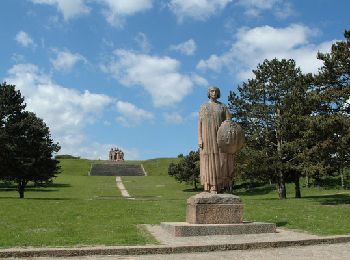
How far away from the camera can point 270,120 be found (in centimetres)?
3712

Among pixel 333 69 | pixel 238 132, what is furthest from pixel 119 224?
pixel 333 69

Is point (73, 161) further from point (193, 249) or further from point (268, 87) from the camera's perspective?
point (193, 249)

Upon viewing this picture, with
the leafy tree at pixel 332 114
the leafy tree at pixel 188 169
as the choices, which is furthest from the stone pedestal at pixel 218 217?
the leafy tree at pixel 188 169

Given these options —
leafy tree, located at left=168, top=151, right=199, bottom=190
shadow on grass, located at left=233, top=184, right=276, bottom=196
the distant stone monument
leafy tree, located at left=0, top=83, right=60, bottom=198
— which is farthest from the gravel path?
the distant stone monument

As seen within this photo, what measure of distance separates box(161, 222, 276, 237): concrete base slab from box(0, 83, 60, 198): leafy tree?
91.1 feet

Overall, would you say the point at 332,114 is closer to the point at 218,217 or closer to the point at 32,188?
the point at 218,217

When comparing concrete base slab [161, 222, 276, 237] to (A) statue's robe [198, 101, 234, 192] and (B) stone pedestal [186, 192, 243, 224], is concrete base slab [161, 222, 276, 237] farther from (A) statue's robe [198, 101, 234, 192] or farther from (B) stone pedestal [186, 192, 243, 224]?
(A) statue's robe [198, 101, 234, 192]

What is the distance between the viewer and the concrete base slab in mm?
11570

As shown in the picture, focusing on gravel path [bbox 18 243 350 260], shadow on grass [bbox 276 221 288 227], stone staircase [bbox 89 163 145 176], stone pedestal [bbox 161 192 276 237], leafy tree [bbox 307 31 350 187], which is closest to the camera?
gravel path [bbox 18 243 350 260]

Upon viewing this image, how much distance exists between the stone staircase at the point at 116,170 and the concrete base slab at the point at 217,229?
6836 centimetres

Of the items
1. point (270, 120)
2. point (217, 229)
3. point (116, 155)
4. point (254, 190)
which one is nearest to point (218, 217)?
point (217, 229)

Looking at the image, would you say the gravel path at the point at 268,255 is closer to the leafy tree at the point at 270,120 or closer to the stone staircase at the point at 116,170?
the leafy tree at the point at 270,120

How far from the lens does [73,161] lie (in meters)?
92.9

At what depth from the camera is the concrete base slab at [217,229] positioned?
38.0 ft
